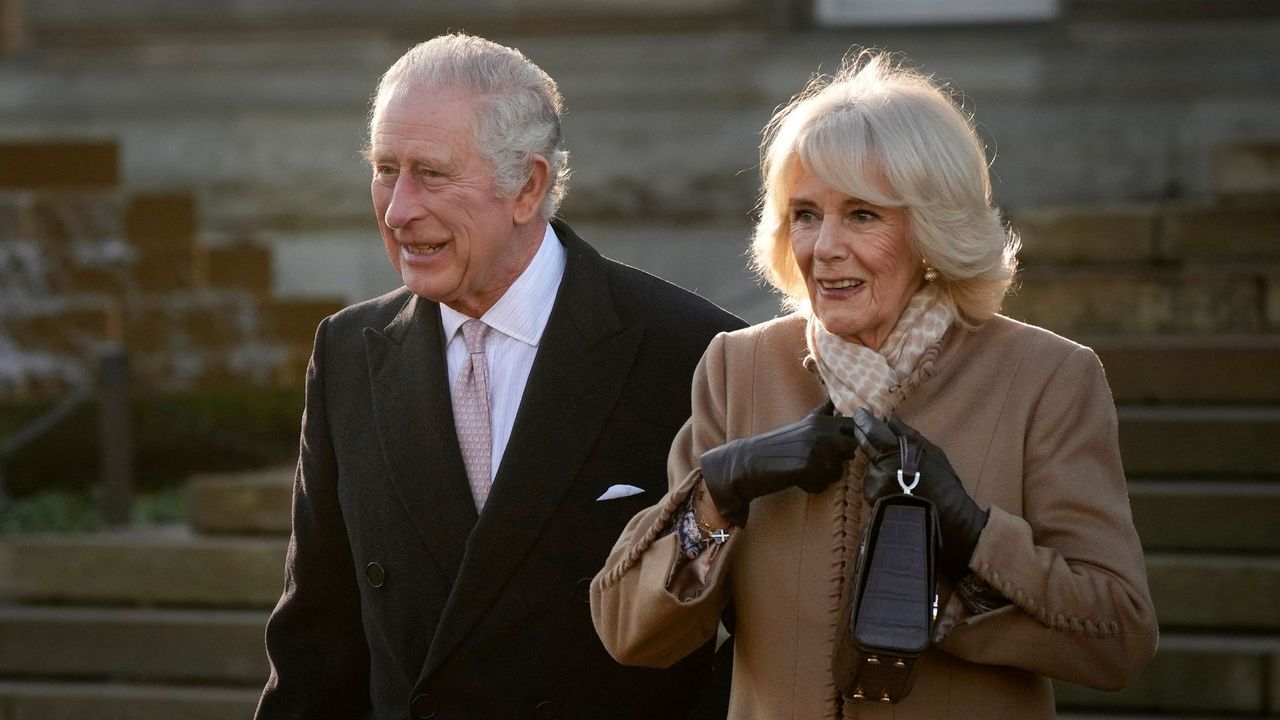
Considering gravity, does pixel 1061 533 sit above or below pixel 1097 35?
below

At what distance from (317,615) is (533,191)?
933mm

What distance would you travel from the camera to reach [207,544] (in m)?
6.71

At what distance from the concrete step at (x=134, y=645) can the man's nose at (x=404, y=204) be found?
10.8ft

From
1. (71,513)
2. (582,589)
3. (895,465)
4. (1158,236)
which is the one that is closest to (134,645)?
(71,513)

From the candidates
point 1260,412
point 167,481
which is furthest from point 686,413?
point 167,481

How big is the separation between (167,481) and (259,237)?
163cm

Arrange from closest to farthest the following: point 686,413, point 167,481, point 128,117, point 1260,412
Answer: point 686,413 < point 1260,412 < point 167,481 < point 128,117

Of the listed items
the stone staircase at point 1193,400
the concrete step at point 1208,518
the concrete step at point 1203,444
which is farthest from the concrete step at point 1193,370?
the concrete step at point 1208,518

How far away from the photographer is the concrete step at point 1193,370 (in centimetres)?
628

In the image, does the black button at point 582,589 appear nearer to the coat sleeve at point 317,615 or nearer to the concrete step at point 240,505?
the coat sleeve at point 317,615

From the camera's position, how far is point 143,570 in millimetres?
6785

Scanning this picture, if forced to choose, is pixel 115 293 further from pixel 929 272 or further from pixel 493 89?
pixel 929 272

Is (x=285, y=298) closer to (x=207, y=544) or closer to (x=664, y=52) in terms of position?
(x=664, y=52)

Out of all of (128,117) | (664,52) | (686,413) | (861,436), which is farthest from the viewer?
(128,117)
